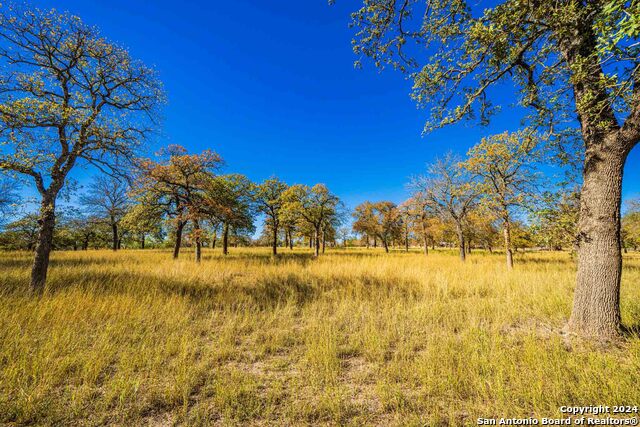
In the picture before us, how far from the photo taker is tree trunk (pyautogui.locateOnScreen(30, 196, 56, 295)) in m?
5.93

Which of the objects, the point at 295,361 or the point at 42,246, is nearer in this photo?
the point at 295,361

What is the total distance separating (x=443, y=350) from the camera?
3537 mm

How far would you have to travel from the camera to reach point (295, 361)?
11.6 ft

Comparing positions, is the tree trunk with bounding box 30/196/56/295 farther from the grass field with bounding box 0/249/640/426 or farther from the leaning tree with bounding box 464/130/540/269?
the leaning tree with bounding box 464/130/540/269

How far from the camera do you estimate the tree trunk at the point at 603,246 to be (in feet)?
12.0

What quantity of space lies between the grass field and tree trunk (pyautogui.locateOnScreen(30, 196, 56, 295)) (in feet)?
1.07

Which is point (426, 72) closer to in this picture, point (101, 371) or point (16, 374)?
point (101, 371)

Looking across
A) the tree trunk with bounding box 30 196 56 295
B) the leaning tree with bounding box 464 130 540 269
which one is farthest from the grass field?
the leaning tree with bounding box 464 130 540 269

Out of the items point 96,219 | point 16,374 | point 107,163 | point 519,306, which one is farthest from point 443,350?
point 96,219

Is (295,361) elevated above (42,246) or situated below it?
below

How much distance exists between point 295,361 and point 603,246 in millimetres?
5625

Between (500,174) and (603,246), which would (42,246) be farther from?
(500,174)

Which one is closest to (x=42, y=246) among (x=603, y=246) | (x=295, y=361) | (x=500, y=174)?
(x=295, y=361)

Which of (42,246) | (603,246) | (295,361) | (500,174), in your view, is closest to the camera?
(295,361)
